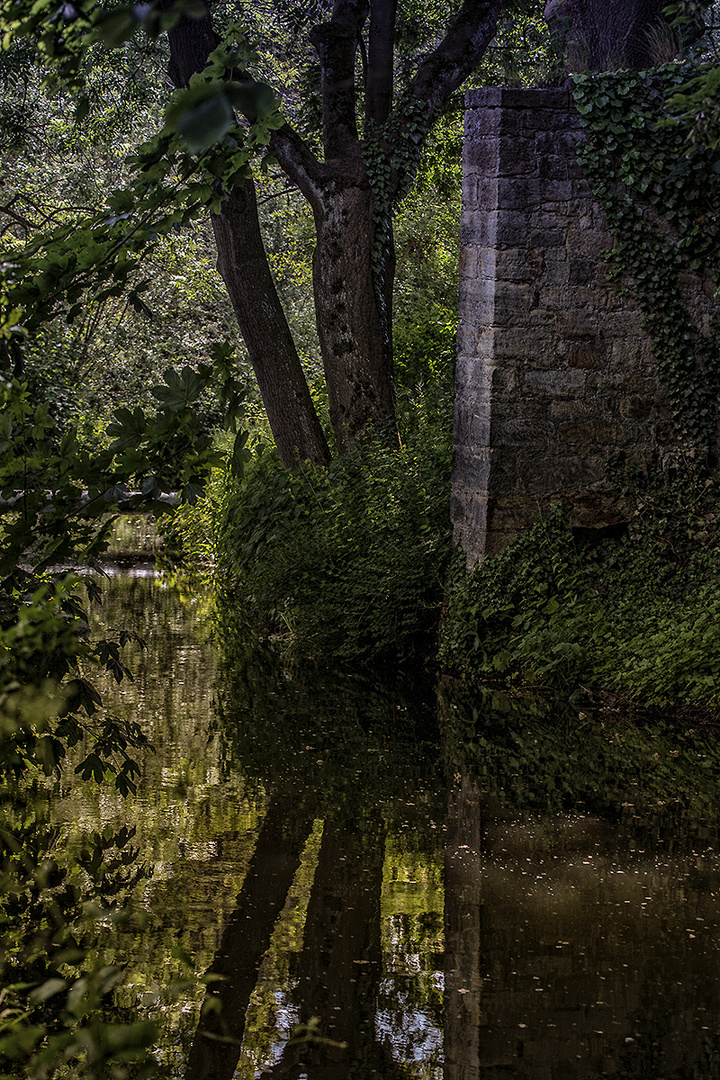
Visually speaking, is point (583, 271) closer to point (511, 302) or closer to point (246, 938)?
point (511, 302)

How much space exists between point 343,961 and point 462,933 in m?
0.46

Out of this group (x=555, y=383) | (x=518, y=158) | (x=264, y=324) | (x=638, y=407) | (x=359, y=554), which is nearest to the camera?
(x=518, y=158)

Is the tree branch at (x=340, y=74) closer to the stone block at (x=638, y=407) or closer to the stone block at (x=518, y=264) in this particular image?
the stone block at (x=518, y=264)

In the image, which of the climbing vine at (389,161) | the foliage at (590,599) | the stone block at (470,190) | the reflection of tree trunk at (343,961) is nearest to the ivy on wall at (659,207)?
the stone block at (470,190)

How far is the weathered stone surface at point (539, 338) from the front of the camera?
723 centimetres

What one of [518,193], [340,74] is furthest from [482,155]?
[340,74]

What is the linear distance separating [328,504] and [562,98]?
3446 millimetres

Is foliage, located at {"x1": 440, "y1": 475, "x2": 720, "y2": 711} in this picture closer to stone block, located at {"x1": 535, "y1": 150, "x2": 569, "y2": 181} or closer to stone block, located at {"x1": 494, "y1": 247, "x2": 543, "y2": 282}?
stone block, located at {"x1": 494, "y1": 247, "x2": 543, "y2": 282}

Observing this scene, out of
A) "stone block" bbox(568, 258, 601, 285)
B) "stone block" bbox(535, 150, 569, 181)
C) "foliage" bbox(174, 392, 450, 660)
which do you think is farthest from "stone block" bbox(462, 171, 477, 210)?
"foliage" bbox(174, 392, 450, 660)

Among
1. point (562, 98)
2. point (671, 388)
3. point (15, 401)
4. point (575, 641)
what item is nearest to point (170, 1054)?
point (15, 401)

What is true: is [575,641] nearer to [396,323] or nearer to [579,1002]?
[579,1002]

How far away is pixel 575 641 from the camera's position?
23.4 ft

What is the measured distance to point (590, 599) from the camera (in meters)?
7.32

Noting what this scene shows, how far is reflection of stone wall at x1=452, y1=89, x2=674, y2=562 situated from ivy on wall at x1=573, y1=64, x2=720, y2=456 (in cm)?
11
